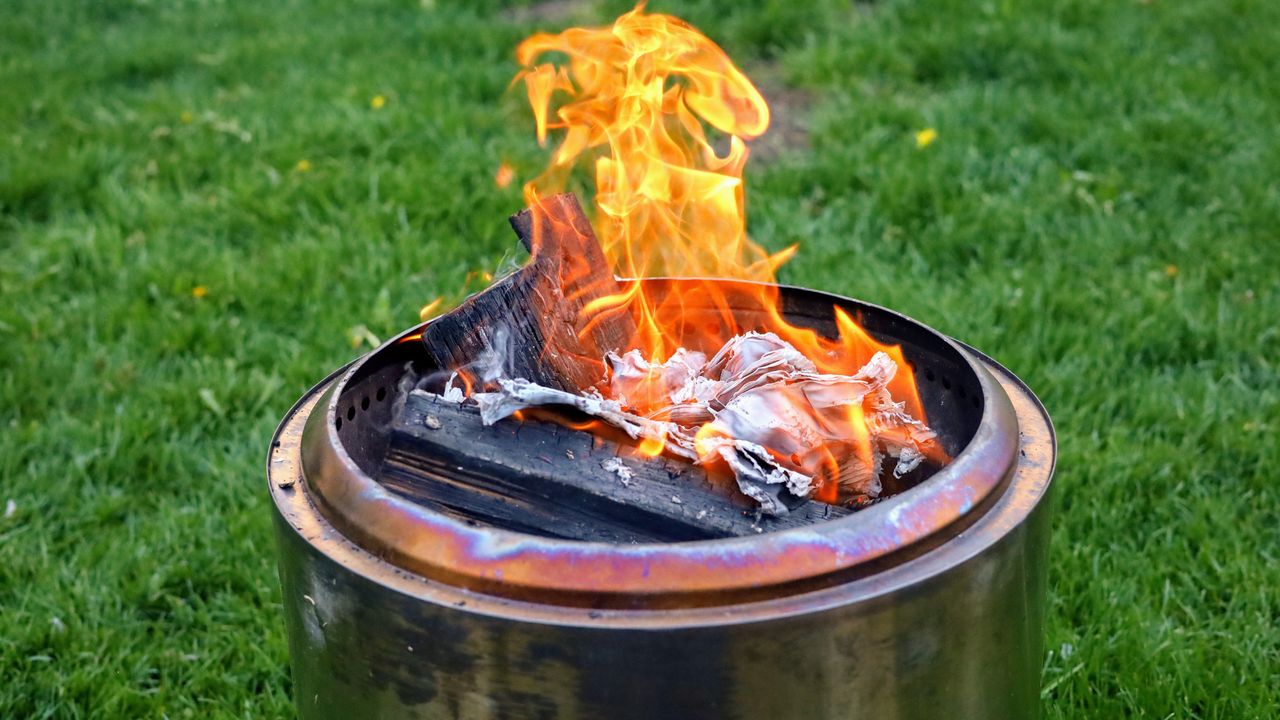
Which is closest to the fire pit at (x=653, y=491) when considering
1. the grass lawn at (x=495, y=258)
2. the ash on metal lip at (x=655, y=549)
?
the ash on metal lip at (x=655, y=549)

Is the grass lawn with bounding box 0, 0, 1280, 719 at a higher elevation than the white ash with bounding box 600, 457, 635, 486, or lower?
lower

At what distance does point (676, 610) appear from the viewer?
1.42 metres

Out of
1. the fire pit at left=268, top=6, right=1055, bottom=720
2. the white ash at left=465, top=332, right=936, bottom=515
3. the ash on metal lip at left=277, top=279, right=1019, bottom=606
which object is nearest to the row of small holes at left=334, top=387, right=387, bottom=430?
the fire pit at left=268, top=6, right=1055, bottom=720

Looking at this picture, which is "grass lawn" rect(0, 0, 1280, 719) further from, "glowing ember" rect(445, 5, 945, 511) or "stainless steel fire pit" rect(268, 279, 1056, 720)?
"stainless steel fire pit" rect(268, 279, 1056, 720)

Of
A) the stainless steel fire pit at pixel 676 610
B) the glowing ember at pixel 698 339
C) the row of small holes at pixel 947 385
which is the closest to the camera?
the stainless steel fire pit at pixel 676 610

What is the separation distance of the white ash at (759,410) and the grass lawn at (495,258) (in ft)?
3.11

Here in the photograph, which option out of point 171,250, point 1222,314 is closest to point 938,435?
point 1222,314

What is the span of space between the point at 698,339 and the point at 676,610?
1.08m

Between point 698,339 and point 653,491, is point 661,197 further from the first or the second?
point 653,491

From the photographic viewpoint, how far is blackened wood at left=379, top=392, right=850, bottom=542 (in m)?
1.75

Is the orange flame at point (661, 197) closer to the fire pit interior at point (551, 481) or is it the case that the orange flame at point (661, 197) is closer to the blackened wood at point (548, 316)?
the blackened wood at point (548, 316)

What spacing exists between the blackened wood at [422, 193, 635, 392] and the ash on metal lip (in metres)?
0.39

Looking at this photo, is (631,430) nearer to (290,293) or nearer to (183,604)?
(183,604)

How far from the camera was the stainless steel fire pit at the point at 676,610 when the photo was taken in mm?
1411
